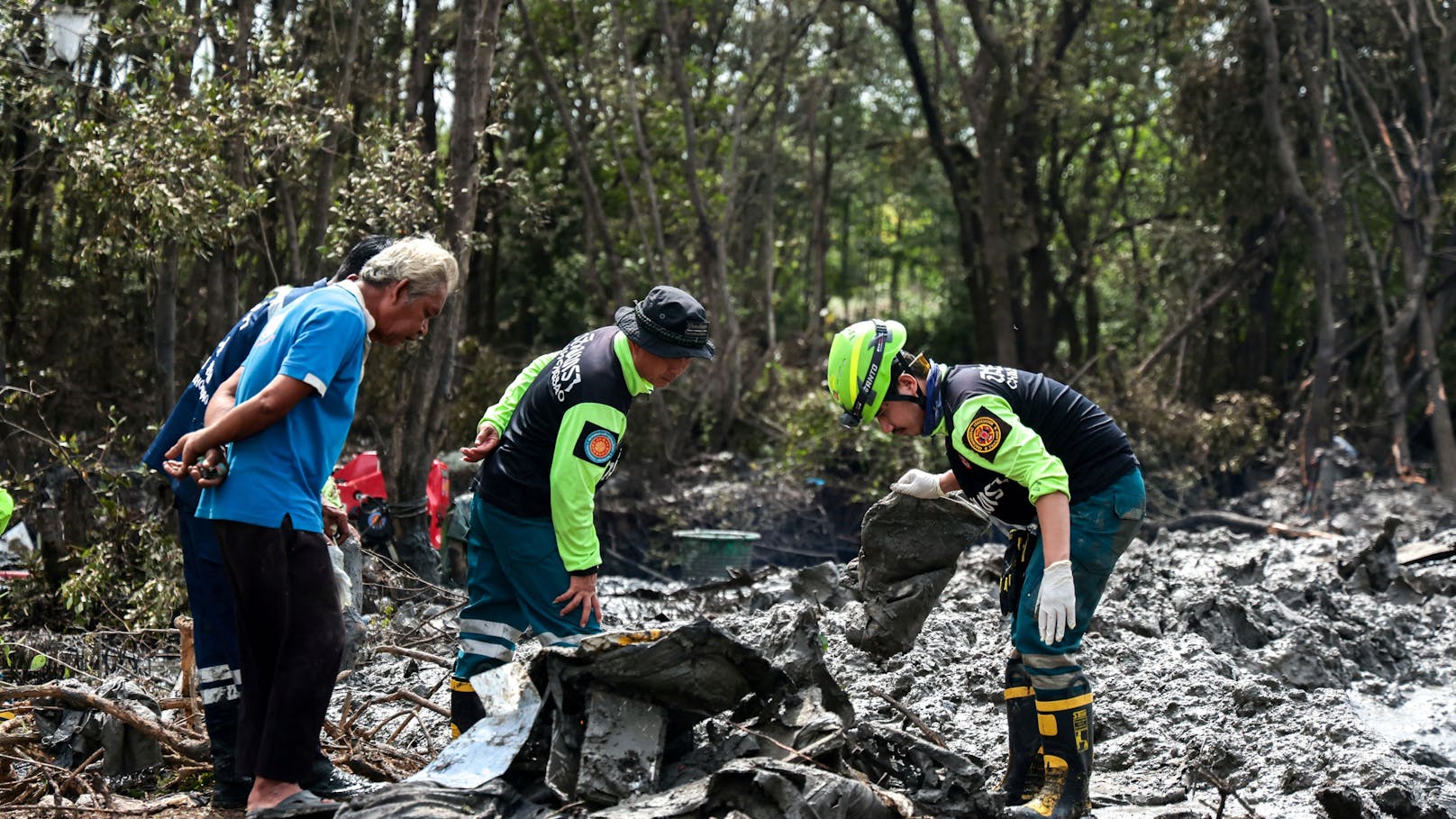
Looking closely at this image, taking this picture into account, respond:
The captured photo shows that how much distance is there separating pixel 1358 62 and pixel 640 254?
9.05 metres

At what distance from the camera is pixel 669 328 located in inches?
171

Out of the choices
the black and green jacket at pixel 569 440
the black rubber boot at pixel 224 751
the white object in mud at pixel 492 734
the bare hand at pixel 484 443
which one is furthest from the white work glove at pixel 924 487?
the black rubber boot at pixel 224 751

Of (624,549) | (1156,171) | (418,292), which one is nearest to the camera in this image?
(418,292)

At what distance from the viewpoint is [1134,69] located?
64.1 ft

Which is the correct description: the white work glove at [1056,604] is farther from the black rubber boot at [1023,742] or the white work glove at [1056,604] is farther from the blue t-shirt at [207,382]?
the blue t-shirt at [207,382]

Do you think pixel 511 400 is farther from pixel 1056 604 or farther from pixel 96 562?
pixel 96 562

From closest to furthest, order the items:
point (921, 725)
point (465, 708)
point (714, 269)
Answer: point (465, 708), point (921, 725), point (714, 269)

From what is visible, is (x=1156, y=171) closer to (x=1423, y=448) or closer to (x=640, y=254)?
(x=1423, y=448)

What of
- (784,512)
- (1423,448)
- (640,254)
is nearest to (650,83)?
(640,254)

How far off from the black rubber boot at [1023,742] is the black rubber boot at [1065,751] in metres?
0.13

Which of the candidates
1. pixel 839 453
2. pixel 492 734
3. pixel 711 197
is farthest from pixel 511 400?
pixel 711 197

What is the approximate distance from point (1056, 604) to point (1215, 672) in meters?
2.02

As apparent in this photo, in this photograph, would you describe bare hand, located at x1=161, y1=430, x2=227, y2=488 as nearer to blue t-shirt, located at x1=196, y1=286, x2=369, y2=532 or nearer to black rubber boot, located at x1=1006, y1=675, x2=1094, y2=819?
blue t-shirt, located at x1=196, y1=286, x2=369, y2=532

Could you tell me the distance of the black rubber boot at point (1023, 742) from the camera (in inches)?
180
